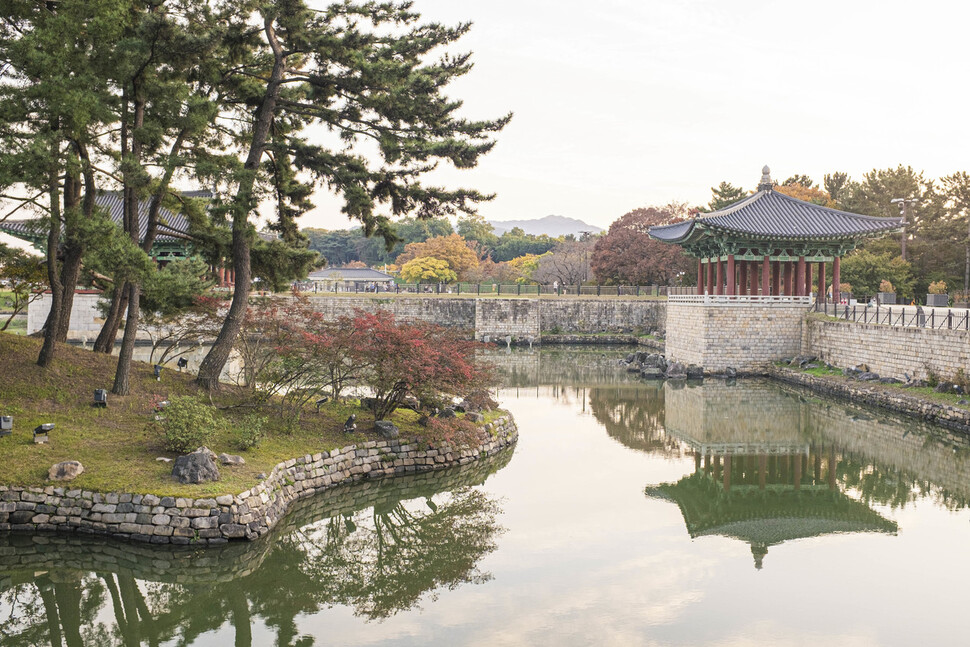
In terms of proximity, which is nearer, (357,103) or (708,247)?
(357,103)

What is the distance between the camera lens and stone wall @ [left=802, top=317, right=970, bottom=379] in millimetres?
20031

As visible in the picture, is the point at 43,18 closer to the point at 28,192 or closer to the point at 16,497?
the point at 28,192

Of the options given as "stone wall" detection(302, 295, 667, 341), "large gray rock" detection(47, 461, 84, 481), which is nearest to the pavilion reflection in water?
"large gray rock" detection(47, 461, 84, 481)

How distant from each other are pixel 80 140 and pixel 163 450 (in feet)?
17.1

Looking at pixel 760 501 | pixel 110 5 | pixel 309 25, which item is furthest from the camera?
pixel 309 25

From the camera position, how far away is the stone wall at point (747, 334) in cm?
2811

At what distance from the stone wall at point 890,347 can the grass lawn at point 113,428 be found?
1465cm

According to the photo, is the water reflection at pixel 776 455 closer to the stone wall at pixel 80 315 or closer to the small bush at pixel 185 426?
the small bush at pixel 185 426

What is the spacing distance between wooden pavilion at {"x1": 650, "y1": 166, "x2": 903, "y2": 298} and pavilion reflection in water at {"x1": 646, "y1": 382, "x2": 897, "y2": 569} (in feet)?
26.9

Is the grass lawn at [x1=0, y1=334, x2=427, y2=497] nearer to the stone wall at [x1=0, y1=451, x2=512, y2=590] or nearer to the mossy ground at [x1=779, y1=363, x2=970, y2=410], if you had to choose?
the stone wall at [x1=0, y1=451, x2=512, y2=590]

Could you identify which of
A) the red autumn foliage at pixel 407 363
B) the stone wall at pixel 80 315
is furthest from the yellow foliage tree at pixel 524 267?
the red autumn foliage at pixel 407 363

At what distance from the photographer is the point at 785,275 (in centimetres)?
3102

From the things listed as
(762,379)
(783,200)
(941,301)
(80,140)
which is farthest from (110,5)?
(941,301)

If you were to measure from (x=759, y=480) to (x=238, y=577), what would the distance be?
973 centimetres
